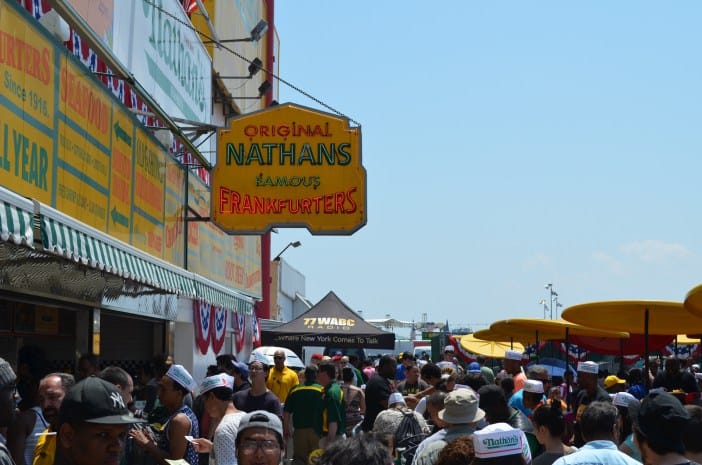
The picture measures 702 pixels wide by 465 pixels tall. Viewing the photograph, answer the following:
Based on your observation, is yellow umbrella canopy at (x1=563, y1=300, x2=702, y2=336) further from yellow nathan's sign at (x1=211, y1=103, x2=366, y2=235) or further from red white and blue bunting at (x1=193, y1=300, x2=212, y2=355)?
red white and blue bunting at (x1=193, y1=300, x2=212, y2=355)

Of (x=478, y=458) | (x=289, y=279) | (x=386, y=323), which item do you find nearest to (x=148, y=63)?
(x=478, y=458)

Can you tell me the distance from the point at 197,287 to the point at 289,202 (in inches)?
85.6

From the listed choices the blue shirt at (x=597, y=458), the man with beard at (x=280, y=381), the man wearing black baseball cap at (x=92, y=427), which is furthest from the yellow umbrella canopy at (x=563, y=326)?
the man wearing black baseball cap at (x=92, y=427)

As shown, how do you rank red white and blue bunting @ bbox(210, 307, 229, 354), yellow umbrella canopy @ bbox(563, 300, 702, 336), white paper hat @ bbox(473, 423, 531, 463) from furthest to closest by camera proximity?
red white and blue bunting @ bbox(210, 307, 229, 354)
yellow umbrella canopy @ bbox(563, 300, 702, 336)
white paper hat @ bbox(473, 423, 531, 463)

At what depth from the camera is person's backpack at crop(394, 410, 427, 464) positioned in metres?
8.37

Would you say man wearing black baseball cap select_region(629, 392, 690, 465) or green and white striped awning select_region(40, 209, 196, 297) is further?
green and white striped awning select_region(40, 209, 196, 297)

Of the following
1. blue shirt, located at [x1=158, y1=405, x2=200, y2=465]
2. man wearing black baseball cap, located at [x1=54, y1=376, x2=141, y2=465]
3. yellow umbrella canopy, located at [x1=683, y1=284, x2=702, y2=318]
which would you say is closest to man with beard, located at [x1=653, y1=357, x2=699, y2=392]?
yellow umbrella canopy, located at [x1=683, y1=284, x2=702, y2=318]

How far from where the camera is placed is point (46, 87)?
9.10 meters

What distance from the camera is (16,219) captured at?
21.6ft

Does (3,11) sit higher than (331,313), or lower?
higher

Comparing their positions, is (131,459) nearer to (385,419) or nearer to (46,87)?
(385,419)

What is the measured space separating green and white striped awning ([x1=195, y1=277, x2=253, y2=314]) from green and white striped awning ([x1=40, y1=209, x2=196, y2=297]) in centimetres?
192

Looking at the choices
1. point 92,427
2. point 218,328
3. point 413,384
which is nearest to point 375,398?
point 413,384

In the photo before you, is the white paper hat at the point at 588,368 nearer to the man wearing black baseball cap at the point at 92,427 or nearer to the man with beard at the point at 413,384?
the man with beard at the point at 413,384
